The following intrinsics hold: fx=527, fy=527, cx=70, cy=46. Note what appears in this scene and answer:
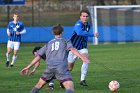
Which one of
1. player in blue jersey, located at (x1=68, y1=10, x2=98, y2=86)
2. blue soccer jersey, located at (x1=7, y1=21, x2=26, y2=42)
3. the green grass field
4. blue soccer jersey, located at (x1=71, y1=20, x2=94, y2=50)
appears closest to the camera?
the green grass field

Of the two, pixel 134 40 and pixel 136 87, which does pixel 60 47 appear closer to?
pixel 136 87

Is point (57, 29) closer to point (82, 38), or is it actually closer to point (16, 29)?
point (82, 38)

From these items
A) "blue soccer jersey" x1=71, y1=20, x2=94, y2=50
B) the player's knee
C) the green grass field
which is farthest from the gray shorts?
"blue soccer jersey" x1=71, y1=20, x2=94, y2=50

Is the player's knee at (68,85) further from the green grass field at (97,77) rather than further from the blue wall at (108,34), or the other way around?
the blue wall at (108,34)

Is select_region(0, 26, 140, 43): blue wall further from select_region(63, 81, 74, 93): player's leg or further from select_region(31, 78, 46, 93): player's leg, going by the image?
select_region(63, 81, 74, 93): player's leg

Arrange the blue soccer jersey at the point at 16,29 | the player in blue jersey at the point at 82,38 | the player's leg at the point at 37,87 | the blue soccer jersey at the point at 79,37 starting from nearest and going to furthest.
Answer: the player's leg at the point at 37,87 < the player in blue jersey at the point at 82,38 < the blue soccer jersey at the point at 79,37 < the blue soccer jersey at the point at 16,29

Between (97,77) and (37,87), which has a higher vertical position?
(37,87)

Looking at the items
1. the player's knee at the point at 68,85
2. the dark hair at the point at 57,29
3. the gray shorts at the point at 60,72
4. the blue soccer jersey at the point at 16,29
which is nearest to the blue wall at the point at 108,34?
the blue soccer jersey at the point at 16,29

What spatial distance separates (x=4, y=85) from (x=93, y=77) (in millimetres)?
3397

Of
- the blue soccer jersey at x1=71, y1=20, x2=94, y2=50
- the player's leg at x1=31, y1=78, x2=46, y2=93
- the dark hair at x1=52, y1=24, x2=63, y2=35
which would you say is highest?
the dark hair at x1=52, y1=24, x2=63, y2=35

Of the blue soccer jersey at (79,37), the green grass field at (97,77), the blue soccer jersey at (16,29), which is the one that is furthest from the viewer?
the blue soccer jersey at (16,29)

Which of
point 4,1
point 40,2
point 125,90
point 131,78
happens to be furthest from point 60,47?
point 40,2

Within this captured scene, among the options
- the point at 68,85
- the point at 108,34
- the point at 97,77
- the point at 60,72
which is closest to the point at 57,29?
the point at 60,72

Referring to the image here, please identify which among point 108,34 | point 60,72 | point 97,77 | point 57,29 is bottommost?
point 108,34
